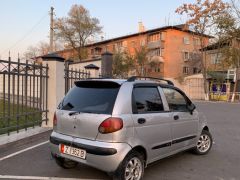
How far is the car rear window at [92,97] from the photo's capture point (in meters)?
4.32

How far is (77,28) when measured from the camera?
5175cm

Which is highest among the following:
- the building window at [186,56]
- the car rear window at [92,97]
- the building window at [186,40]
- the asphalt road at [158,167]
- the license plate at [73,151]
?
the building window at [186,40]

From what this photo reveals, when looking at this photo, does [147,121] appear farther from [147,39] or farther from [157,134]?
[147,39]

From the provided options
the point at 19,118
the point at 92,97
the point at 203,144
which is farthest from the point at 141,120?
the point at 19,118

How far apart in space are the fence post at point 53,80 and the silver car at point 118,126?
357 centimetres

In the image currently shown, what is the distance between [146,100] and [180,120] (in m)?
1.02

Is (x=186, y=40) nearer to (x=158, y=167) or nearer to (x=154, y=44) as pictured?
(x=154, y=44)

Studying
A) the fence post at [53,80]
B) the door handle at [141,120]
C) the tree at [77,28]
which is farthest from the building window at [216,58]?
the door handle at [141,120]

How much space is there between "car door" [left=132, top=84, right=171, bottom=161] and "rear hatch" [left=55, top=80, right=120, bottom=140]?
0.44 metres

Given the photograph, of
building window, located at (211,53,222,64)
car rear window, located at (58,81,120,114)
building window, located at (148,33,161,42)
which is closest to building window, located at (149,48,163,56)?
building window, located at (148,33,161,42)

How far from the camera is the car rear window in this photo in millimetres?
4320

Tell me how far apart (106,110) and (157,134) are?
1.08 m

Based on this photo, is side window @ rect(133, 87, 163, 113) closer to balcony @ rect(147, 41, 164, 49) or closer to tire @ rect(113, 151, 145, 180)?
tire @ rect(113, 151, 145, 180)

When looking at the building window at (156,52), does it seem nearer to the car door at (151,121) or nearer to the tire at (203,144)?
the tire at (203,144)
